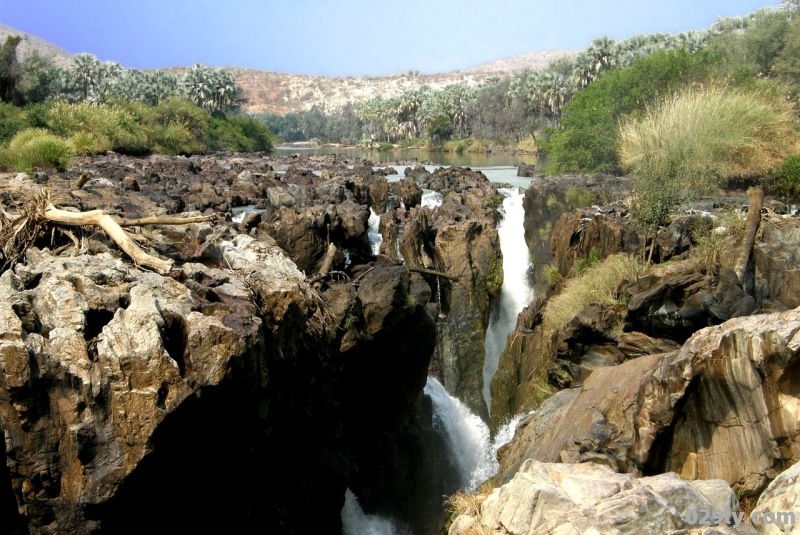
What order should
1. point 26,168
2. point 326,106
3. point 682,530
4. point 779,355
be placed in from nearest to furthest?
point 682,530 < point 779,355 < point 26,168 < point 326,106

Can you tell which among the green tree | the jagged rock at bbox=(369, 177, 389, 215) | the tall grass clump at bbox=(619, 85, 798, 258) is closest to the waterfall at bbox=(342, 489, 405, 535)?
the tall grass clump at bbox=(619, 85, 798, 258)

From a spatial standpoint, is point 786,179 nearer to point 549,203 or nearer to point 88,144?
point 549,203

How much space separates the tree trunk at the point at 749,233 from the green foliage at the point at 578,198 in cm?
796

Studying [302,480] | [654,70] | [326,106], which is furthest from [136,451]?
[326,106]

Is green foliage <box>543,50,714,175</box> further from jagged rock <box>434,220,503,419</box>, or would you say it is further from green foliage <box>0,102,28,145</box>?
green foliage <box>0,102,28,145</box>

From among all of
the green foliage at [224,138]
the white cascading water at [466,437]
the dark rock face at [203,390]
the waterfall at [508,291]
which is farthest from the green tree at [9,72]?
the white cascading water at [466,437]

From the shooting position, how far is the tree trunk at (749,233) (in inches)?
437

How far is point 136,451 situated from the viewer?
527cm

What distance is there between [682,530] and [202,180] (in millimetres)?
24838

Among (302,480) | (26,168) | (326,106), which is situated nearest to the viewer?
(302,480)

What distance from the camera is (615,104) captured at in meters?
29.3

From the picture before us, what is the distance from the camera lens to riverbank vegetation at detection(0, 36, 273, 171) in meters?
29.9

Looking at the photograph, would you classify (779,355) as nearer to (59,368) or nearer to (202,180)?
(59,368)

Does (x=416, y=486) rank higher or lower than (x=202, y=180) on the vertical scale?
lower
